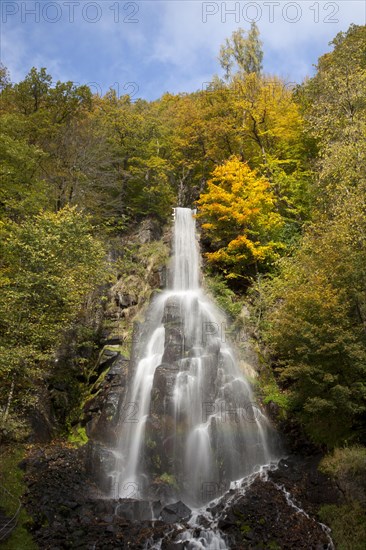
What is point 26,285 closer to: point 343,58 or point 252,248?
point 252,248

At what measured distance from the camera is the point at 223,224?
76.4 feet

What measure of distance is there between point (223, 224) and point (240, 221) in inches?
57.4

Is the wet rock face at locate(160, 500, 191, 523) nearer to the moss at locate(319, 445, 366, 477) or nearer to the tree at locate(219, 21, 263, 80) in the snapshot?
the moss at locate(319, 445, 366, 477)

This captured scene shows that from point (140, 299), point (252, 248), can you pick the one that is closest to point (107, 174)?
point (140, 299)

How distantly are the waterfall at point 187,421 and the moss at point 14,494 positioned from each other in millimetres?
3283

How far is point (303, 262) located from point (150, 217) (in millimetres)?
14045

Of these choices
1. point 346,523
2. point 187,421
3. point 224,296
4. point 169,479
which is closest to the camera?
point 346,523

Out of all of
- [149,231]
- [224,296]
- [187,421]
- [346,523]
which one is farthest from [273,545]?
[149,231]

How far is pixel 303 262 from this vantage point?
654 inches

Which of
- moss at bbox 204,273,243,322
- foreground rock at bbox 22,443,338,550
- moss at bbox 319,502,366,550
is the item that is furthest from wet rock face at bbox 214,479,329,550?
moss at bbox 204,273,243,322

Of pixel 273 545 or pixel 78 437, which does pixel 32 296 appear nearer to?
pixel 78 437

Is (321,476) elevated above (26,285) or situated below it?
below

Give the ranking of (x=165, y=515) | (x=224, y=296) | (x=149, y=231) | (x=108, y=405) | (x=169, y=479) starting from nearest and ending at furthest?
(x=165, y=515), (x=169, y=479), (x=108, y=405), (x=224, y=296), (x=149, y=231)

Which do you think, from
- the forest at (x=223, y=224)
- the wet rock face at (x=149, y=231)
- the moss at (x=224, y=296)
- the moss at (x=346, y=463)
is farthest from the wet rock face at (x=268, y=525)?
the wet rock face at (x=149, y=231)
